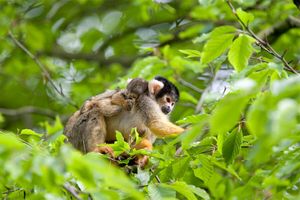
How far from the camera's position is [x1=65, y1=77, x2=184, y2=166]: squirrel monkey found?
5830mm

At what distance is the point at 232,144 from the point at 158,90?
2812 mm

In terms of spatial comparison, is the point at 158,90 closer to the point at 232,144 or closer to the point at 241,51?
the point at 241,51

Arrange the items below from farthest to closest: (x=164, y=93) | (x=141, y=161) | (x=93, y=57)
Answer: (x=93, y=57) < (x=164, y=93) < (x=141, y=161)

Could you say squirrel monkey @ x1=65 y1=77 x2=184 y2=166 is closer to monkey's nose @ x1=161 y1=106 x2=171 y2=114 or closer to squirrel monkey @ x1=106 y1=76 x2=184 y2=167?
squirrel monkey @ x1=106 y1=76 x2=184 y2=167

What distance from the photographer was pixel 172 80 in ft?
25.2

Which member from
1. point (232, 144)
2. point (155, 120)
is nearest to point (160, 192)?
point (232, 144)

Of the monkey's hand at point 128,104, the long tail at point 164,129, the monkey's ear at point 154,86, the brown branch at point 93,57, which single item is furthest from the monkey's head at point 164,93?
the brown branch at point 93,57

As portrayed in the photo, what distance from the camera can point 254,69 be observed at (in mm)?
3834

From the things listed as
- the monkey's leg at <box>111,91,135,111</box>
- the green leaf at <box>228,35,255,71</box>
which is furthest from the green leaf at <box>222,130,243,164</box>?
the monkey's leg at <box>111,91,135,111</box>

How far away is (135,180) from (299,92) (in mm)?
2274

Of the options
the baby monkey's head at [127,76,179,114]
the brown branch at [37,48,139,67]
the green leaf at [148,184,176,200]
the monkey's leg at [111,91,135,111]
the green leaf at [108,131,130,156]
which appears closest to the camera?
the green leaf at [148,184,176,200]

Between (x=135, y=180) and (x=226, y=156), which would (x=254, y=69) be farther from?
(x=135, y=180)

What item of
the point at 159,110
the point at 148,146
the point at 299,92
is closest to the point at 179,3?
the point at 159,110

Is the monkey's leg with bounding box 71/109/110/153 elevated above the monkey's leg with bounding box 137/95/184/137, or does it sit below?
above
